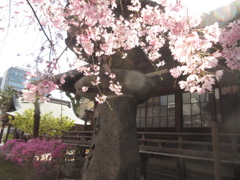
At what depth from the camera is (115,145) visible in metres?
2.93

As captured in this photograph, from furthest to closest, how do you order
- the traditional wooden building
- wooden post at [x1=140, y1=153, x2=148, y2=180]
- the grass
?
wooden post at [x1=140, y1=153, x2=148, y2=180] < the grass < the traditional wooden building

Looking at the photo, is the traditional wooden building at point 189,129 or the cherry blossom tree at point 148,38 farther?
the traditional wooden building at point 189,129

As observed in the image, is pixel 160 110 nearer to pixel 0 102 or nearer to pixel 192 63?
pixel 192 63

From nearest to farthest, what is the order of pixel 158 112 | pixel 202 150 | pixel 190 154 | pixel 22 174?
pixel 190 154
pixel 202 150
pixel 22 174
pixel 158 112

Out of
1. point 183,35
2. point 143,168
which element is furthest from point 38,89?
point 143,168

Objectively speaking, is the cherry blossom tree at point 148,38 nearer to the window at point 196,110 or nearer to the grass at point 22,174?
the grass at point 22,174

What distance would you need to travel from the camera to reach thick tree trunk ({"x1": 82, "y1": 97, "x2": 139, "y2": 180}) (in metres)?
2.82

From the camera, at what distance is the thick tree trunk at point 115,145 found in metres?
2.82

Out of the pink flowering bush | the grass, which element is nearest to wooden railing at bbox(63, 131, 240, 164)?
the pink flowering bush

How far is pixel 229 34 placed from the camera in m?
1.84

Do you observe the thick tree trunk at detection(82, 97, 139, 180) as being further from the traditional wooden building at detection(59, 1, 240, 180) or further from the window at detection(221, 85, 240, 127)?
the window at detection(221, 85, 240, 127)

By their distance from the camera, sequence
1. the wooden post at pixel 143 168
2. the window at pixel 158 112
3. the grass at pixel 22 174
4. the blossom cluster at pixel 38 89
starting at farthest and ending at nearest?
the window at pixel 158 112, the wooden post at pixel 143 168, the grass at pixel 22 174, the blossom cluster at pixel 38 89

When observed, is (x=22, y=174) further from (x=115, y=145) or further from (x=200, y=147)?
(x=200, y=147)

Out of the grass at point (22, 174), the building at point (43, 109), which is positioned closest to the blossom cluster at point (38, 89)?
the grass at point (22, 174)
